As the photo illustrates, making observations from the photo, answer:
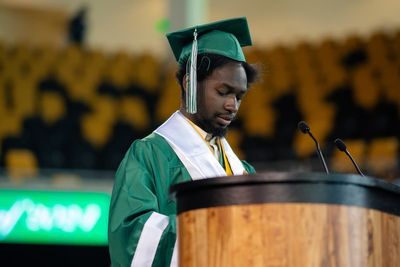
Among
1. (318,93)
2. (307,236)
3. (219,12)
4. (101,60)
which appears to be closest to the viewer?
(307,236)

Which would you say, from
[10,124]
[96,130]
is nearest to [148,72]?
[96,130]

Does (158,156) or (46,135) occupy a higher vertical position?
(158,156)

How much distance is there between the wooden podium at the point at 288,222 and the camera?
212cm

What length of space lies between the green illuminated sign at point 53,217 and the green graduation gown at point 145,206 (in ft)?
15.5

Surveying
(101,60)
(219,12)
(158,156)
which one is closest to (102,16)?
(219,12)

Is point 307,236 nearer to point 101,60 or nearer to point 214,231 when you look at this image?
point 214,231

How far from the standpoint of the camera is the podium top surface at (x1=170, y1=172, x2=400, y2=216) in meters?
2.14

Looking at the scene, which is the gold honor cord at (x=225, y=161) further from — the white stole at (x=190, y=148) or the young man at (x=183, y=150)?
the white stole at (x=190, y=148)

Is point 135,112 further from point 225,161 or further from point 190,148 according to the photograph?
point 190,148

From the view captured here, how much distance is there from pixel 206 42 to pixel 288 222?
0.89 m

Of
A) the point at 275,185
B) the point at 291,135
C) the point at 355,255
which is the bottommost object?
the point at 291,135

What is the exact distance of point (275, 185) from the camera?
2.14 metres

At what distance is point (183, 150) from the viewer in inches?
110

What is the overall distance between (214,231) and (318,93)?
8793mm
